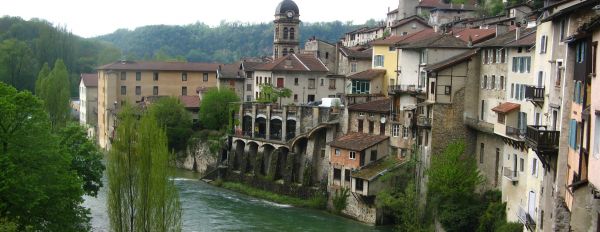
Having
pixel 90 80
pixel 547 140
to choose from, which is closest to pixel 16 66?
pixel 90 80

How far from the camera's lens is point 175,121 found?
269ft

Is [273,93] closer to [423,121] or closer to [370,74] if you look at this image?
[370,74]

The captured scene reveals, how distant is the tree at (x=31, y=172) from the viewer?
29.8 m

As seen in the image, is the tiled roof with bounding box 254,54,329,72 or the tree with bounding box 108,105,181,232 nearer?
the tree with bounding box 108,105,181,232

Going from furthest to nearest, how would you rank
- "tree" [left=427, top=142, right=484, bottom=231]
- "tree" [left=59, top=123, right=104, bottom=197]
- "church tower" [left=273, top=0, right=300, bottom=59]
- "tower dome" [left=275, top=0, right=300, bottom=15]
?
"church tower" [left=273, top=0, right=300, bottom=59] < "tower dome" [left=275, top=0, right=300, bottom=15] < "tree" [left=427, top=142, right=484, bottom=231] < "tree" [left=59, top=123, right=104, bottom=197]

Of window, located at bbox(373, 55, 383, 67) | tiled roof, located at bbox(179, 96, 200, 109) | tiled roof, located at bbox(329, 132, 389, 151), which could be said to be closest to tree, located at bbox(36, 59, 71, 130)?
tiled roof, located at bbox(179, 96, 200, 109)

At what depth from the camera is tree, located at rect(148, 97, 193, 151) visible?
267 ft

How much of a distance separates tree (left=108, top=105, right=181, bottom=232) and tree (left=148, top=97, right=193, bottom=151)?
45.6m

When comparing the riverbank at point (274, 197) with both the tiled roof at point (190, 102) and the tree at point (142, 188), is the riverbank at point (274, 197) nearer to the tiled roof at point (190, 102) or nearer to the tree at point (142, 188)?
the tiled roof at point (190, 102)

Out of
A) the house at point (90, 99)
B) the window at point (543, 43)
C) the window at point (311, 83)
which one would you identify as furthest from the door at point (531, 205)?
the house at point (90, 99)

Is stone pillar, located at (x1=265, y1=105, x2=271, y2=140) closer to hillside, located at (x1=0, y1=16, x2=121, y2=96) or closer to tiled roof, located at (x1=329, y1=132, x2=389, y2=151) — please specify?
tiled roof, located at (x1=329, y1=132, x2=389, y2=151)

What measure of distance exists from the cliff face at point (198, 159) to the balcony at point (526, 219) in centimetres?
4296

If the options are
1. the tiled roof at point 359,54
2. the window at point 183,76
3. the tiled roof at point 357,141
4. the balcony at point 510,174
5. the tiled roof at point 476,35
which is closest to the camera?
the balcony at point 510,174

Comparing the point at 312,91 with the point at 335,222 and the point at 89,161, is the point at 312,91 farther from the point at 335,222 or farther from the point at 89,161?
the point at 89,161
